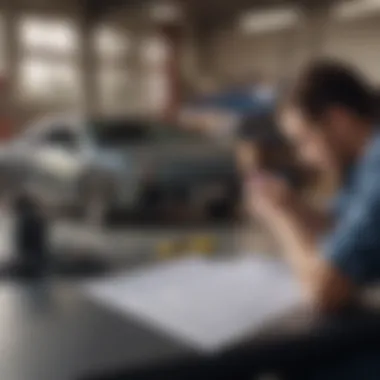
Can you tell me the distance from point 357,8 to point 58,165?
39 centimetres

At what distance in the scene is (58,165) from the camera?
993mm

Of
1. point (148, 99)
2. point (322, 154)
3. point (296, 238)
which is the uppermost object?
point (148, 99)

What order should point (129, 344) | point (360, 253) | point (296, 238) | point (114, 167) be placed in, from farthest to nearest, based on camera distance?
point (114, 167), point (296, 238), point (360, 253), point (129, 344)

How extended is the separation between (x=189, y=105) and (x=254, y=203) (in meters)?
0.14

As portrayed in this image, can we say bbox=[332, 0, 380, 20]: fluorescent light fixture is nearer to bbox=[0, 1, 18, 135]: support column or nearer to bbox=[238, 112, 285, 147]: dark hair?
bbox=[238, 112, 285, 147]: dark hair

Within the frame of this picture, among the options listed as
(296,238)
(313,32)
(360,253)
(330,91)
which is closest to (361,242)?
(360,253)

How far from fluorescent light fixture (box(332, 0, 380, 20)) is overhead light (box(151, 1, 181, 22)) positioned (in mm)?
183

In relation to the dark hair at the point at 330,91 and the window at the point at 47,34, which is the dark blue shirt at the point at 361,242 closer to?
the dark hair at the point at 330,91

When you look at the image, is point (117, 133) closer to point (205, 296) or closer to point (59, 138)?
point (59, 138)

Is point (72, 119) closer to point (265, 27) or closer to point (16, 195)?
point (16, 195)

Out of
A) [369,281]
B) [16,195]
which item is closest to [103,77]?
[16,195]

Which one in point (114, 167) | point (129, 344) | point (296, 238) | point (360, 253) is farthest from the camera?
point (114, 167)

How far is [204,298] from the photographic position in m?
0.81

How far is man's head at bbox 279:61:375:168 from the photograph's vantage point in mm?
951
